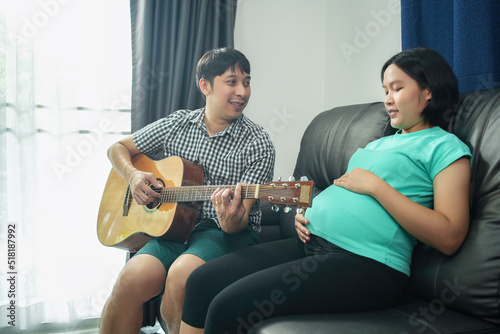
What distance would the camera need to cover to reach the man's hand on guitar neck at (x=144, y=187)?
152 centimetres

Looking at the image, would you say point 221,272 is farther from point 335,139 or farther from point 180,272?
point 335,139

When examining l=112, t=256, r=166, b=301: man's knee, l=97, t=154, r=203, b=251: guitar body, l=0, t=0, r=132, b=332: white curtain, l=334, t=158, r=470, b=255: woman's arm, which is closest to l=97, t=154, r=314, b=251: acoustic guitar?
l=97, t=154, r=203, b=251: guitar body

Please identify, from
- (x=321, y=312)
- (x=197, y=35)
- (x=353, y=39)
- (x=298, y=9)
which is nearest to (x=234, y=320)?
(x=321, y=312)

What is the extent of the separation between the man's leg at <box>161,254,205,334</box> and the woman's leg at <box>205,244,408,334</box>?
306mm

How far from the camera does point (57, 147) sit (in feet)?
6.72

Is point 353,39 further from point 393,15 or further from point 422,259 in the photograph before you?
point 422,259

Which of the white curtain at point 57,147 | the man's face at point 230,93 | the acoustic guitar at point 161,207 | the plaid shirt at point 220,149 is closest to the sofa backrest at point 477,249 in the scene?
the acoustic guitar at point 161,207

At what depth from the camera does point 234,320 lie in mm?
1001

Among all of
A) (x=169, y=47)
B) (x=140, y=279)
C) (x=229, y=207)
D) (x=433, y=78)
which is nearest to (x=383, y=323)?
(x=229, y=207)

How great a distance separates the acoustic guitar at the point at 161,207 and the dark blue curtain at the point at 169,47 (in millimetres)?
482

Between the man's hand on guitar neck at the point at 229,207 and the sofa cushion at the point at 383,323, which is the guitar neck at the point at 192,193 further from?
the sofa cushion at the point at 383,323

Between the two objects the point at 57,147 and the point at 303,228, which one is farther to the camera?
Result: the point at 57,147

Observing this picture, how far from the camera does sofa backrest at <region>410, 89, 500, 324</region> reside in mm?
974

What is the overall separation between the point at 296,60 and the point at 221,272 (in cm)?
171
